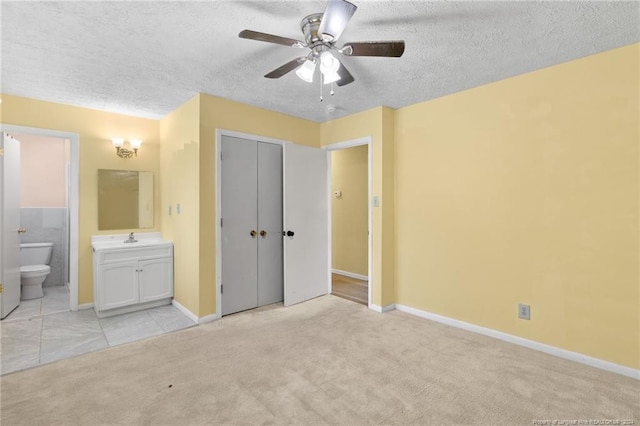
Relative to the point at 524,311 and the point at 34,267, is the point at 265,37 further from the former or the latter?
the point at 34,267

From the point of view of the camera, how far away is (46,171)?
4797 millimetres

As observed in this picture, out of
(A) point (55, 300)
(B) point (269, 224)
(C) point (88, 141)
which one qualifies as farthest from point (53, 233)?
(B) point (269, 224)

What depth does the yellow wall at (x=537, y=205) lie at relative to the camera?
2318 mm

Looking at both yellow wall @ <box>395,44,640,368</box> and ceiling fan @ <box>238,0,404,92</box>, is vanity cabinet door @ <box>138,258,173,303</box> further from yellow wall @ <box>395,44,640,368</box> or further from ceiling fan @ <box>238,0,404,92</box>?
yellow wall @ <box>395,44,640,368</box>

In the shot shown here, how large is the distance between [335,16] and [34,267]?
5.10 m

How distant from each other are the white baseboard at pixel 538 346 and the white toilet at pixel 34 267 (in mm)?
4752

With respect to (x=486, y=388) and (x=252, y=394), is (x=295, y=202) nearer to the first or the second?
(x=252, y=394)

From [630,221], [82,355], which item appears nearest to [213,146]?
[82,355]

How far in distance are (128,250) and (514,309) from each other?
157 inches

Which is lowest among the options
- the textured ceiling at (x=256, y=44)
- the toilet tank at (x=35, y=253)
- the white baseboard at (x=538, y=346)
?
the white baseboard at (x=538, y=346)

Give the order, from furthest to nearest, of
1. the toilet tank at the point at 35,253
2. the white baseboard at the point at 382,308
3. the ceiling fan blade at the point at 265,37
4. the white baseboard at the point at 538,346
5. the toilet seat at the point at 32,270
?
1. the toilet tank at the point at 35,253
2. the toilet seat at the point at 32,270
3. the white baseboard at the point at 382,308
4. the white baseboard at the point at 538,346
5. the ceiling fan blade at the point at 265,37

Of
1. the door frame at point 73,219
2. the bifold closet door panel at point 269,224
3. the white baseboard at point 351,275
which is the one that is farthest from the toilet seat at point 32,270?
the white baseboard at point 351,275

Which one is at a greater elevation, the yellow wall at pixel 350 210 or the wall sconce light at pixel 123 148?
the wall sconce light at pixel 123 148

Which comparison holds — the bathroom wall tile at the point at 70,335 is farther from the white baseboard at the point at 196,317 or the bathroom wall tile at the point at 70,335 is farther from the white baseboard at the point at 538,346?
the white baseboard at the point at 538,346
